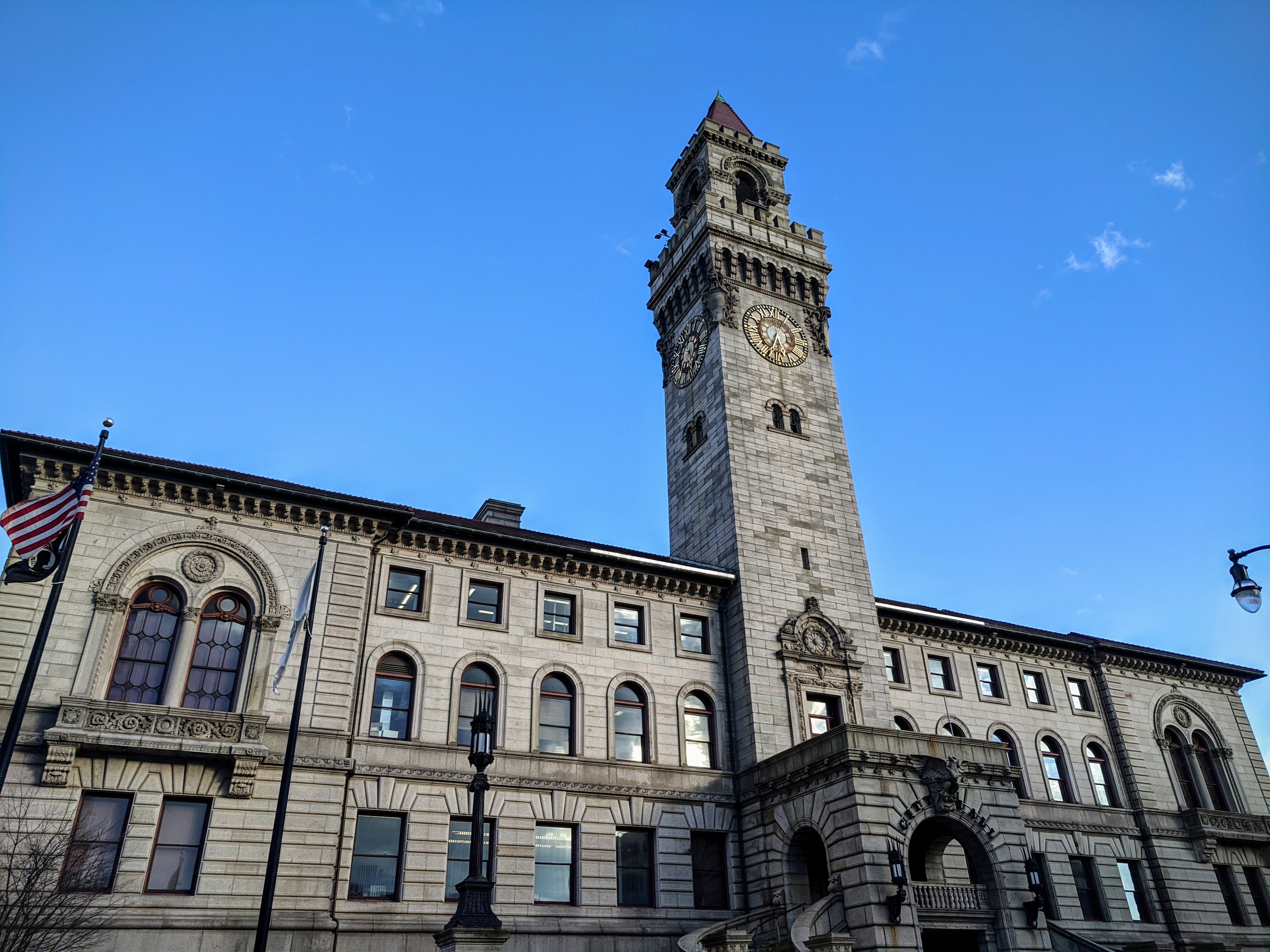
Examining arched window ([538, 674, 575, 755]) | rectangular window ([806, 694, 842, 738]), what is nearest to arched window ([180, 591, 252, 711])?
arched window ([538, 674, 575, 755])

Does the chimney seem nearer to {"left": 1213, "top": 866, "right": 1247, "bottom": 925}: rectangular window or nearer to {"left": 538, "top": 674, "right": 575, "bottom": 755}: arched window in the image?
{"left": 538, "top": 674, "right": 575, "bottom": 755}: arched window

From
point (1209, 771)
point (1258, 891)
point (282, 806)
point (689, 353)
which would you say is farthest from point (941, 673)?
point (282, 806)

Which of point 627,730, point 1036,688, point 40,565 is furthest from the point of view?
point 1036,688

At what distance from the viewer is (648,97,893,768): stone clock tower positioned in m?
35.4

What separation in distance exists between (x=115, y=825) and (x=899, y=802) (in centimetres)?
2161

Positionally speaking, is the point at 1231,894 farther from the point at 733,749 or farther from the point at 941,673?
the point at 733,749

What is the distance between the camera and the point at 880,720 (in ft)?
117

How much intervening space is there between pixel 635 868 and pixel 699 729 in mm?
5540

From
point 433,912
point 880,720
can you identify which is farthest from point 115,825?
point 880,720

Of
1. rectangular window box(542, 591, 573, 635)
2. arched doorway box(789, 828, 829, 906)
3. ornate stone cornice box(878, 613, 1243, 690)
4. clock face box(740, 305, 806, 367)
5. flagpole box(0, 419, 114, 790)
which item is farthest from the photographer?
clock face box(740, 305, 806, 367)

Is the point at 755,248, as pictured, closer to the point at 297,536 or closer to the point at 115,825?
the point at 297,536

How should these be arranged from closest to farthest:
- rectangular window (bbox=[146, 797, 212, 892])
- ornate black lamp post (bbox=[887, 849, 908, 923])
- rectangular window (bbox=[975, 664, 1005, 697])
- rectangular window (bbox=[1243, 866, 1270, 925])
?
rectangular window (bbox=[146, 797, 212, 892]) → ornate black lamp post (bbox=[887, 849, 908, 923]) → rectangular window (bbox=[1243, 866, 1270, 925]) → rectangular window (bbox=[975, 664, 1005, 697])

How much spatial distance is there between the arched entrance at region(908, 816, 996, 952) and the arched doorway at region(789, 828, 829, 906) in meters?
2.86

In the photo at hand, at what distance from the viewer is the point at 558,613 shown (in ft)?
111
